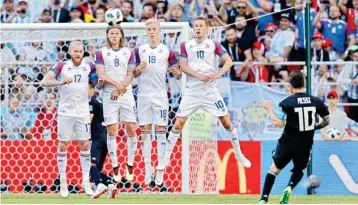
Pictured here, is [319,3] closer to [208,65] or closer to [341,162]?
[341,162]

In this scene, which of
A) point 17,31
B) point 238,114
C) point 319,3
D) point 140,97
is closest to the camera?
point 140,97

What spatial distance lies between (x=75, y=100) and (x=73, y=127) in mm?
453

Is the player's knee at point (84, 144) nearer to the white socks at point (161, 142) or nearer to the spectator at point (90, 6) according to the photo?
the white socks at point (161, 142)

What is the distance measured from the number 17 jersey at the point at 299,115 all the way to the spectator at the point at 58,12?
11168 mm

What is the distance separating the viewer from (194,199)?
60.4ft

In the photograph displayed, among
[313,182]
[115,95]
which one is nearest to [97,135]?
[115,95]

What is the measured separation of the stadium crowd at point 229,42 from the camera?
22.4 metres

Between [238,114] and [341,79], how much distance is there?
2228 mm

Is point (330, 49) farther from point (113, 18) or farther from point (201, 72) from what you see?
point (113, 18)

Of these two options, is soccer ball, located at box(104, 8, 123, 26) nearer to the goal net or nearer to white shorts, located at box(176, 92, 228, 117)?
the goal net

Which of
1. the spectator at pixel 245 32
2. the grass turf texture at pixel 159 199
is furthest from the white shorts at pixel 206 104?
the spectator at pixel 245 32

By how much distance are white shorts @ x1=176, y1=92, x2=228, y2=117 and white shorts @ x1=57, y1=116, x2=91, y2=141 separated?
156 centimetres

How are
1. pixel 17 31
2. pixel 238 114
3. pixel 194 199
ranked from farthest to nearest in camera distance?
1. pixel 238 114
2. pixel 17 31
3. pixel 194 199

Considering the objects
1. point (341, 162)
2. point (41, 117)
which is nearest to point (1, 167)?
point (41, 117)
